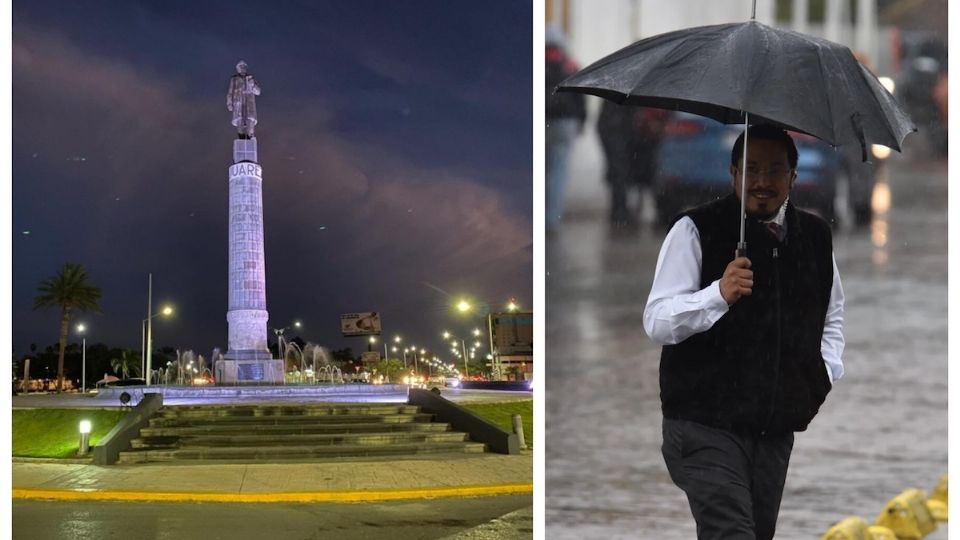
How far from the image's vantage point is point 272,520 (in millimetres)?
7621

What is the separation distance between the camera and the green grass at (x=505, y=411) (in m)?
15.5

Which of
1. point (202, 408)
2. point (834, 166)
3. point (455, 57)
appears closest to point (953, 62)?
point (834, 166)

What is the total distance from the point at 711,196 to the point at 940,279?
3.90 ft

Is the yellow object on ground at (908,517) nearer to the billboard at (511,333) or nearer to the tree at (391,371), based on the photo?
the tree at (391,371)

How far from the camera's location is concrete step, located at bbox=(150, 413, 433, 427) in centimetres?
1361

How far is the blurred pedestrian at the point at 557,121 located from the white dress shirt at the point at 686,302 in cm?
58

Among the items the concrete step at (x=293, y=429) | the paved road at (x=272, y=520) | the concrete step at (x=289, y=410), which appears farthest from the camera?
the concrete step at (x=289, y=410)

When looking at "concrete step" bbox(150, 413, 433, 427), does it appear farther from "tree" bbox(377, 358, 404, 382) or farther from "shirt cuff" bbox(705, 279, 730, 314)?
"tree" bbox(377, 358, 404, 382)

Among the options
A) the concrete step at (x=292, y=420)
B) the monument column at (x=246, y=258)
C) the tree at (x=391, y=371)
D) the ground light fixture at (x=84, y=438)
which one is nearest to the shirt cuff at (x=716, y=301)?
the concrete step at (x=292, y=420)

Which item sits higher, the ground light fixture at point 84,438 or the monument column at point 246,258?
the monument column at point 246,258

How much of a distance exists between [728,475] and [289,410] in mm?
10659

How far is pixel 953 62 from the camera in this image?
5.04 m

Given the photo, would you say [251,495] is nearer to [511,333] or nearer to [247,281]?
[247,281]

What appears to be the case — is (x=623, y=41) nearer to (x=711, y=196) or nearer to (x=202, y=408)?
(x=711, y=196)
